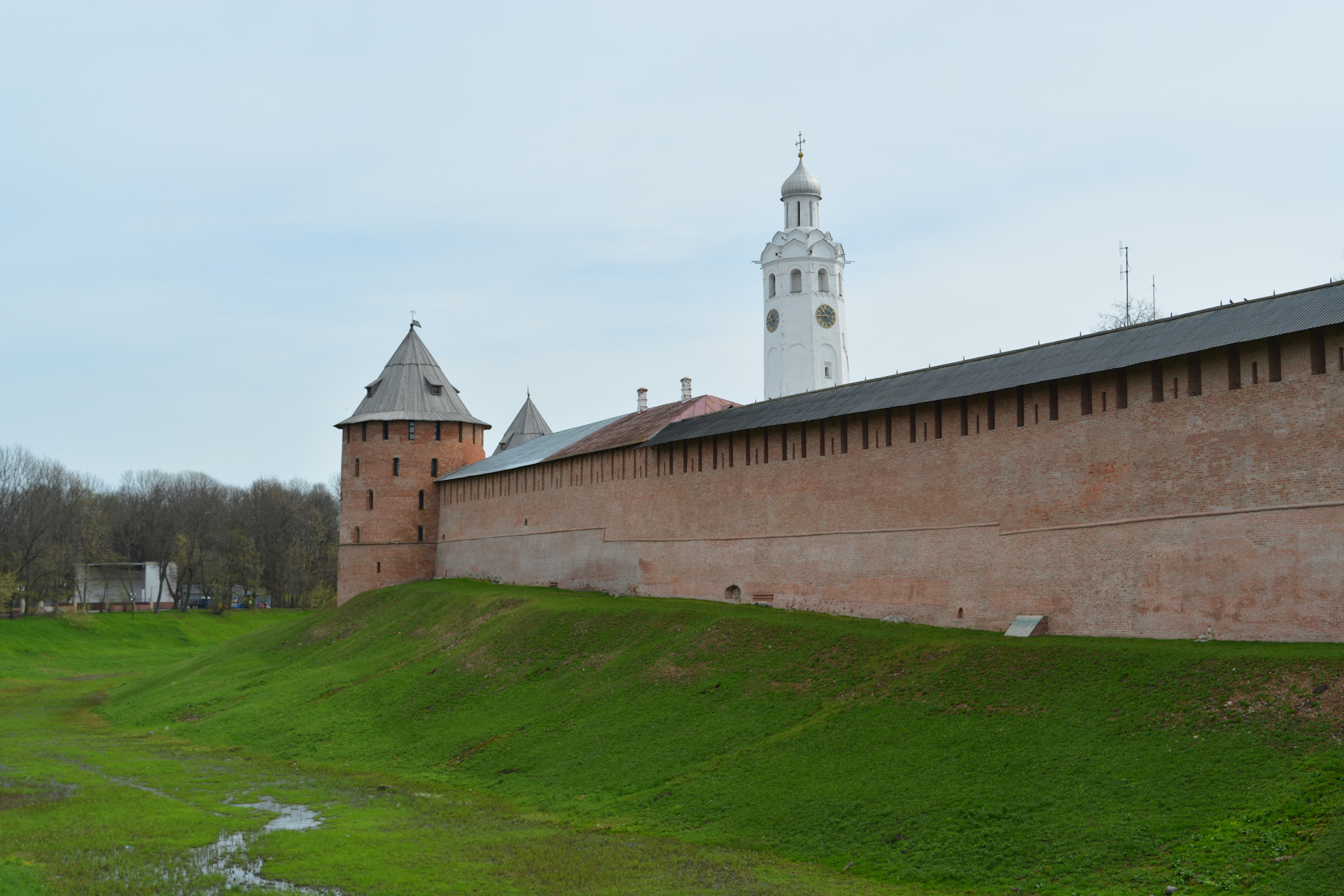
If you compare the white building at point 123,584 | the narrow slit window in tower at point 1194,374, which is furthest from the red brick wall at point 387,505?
the white building at point 123,584

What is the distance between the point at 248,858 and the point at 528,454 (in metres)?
25.1

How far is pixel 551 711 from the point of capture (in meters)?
21.2

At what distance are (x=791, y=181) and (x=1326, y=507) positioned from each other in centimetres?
3782

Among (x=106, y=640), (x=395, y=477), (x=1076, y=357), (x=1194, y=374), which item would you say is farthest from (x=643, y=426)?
(x=106, y=640)

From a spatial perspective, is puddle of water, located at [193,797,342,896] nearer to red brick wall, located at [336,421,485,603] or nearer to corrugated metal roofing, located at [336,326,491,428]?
red brick wall, located at [336,421,485,603]

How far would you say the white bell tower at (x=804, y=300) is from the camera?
49.4 metres

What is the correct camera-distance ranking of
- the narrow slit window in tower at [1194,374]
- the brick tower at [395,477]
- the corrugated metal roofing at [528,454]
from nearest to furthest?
the narrow slit window in tower at [1194,374]
the corrugated metal roofing at [528,454]
the brick tower at [395,477]

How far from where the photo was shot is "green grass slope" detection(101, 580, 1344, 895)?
38.5 ft

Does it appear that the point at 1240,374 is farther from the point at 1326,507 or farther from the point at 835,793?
the point at 835,793

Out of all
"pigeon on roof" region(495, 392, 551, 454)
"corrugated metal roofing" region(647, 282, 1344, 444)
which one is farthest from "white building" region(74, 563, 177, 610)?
"corrugated metal roofing" region(647, 282, 1344, 444)

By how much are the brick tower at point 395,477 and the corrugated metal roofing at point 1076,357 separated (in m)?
18.2

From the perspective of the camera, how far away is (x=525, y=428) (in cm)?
5356

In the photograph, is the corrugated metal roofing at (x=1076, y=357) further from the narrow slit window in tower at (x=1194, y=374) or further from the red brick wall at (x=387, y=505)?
the red brick wall at (x=387, y=505)

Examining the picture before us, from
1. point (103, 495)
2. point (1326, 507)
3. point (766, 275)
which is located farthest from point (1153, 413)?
point (103, 495)
